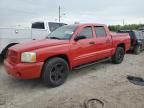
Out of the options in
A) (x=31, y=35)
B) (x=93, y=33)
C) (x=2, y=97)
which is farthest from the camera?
(x=31, y=35)

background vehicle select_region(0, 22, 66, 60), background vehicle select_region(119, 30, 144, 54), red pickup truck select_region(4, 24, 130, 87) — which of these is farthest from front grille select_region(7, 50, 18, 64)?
background vehicle select_region(119, 30, 144, 54)

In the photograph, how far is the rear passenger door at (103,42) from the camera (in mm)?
6508

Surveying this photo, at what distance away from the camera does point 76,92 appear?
4.74 m

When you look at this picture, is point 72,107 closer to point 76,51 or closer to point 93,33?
point 76,51

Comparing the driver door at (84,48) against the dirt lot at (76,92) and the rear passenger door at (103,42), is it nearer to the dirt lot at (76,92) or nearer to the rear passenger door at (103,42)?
the rear passenger door at (103,42)

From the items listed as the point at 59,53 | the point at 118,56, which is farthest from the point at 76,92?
the point at 118,56

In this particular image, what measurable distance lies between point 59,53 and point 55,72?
0.53 meters

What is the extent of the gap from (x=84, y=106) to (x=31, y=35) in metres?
4.85

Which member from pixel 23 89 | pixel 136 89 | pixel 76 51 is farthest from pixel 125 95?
pixel 23 89

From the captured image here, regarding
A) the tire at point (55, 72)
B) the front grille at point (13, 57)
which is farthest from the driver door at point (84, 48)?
the front grille at point (13, 57)

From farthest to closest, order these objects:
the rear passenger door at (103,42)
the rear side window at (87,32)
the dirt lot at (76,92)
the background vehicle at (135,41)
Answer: the background vehicle at (135,41), the rear passenger door at (103,42), the rear side window at (87,32), the dirt lot at (76,92)

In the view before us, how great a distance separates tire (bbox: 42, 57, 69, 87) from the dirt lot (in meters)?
0.17

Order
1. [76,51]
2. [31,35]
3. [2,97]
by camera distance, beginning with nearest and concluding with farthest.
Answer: [2,97] → [76,51] → [31,35]

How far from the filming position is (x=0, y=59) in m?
8.17
